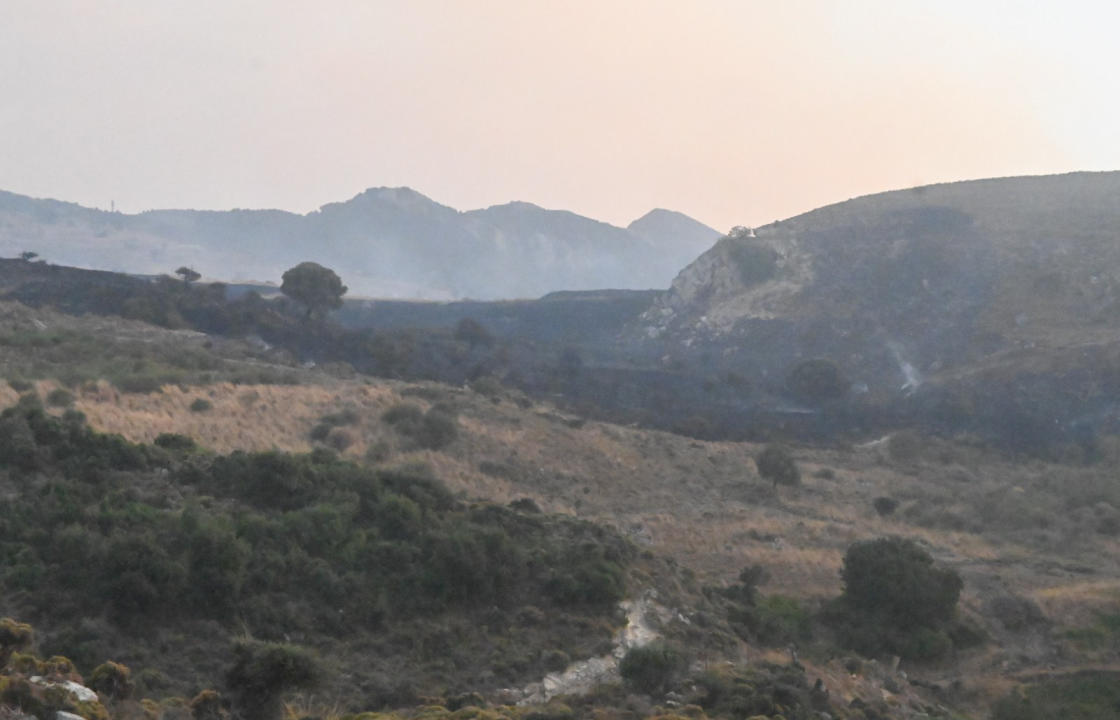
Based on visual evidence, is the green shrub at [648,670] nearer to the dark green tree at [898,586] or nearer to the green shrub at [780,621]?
the green shrub at [780,621]

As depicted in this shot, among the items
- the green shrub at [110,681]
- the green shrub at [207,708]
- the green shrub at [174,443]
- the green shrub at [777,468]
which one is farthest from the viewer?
the green shrub at [777,468]

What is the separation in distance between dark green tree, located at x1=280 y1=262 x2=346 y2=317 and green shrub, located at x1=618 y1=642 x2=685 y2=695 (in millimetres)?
58977

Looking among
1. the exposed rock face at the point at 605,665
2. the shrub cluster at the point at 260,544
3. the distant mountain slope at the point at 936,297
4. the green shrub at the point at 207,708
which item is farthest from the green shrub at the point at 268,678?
the distant mountain slope at the point at 936,297

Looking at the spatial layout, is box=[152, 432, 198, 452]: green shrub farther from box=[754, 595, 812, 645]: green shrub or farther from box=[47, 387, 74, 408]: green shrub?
box=[754, 595, 812, 645]: green shrub

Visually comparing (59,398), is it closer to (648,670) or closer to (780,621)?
(780,621)

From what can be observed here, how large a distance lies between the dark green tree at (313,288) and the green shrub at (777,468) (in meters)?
39.8

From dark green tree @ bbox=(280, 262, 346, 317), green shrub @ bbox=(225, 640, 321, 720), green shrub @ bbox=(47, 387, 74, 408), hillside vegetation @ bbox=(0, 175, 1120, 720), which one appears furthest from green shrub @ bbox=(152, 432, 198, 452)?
dark green tree @ bbox=(280, 262, 346, 317)

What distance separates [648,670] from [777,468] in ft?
80.4

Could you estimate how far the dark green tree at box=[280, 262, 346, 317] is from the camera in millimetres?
70062

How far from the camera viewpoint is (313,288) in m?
70.0

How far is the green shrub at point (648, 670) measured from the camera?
13.6 m

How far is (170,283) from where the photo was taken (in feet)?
236

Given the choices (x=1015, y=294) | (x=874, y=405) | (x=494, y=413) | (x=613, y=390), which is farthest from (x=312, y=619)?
Answer: (x=1015, y=294)

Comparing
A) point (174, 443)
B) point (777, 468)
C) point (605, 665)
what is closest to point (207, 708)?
point (605, 665)
